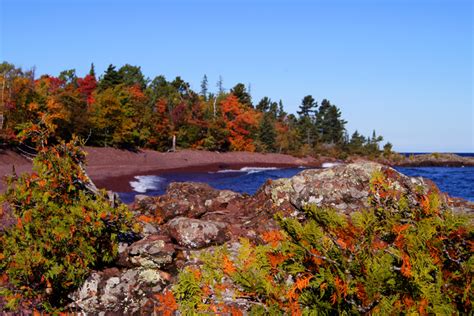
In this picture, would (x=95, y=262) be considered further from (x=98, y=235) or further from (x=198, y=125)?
(x=198, y=125)

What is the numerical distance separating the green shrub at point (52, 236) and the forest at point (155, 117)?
5.90ft

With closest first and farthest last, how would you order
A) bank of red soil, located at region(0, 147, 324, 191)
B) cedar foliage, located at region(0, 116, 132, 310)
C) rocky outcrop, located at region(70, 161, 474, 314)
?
cedar foliage, located at region(0, 116, 132, 310)
rocky outcrop, located at region(70, 161, 474, 314)
bank of red soil, located at region(0, 147, 324, 191)

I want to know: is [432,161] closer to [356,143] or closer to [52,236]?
[356,143]

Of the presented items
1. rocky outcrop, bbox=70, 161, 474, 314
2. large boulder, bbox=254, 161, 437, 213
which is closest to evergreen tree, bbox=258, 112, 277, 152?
rocky outcrop, bbox=70, 161, 474, 314

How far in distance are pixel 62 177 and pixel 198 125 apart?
61732mm

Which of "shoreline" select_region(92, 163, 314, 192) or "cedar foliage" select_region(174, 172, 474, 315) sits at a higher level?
"cedar foliage" select_region(174, 172, 474, 315)

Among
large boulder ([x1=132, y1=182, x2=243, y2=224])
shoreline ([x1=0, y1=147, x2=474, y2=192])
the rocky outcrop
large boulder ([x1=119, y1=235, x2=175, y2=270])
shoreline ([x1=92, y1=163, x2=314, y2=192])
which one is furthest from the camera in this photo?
shoreline ([x1=0, y1=147, x2=474, y2=192])

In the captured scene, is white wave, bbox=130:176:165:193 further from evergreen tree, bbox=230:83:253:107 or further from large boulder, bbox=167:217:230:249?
evergreen tree, bbox=230:83:253:107

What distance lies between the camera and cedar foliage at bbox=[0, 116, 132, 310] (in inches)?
309

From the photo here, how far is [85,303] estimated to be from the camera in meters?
8.01

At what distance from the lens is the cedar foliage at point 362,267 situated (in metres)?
3.50

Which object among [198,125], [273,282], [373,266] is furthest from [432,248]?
[198,125]

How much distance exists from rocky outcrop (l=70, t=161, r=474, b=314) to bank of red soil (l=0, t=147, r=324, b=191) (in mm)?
13900

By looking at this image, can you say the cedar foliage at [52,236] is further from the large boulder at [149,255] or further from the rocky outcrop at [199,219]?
the rocky outcrop at [199,219]
